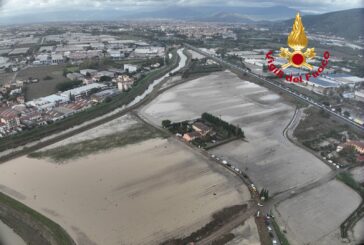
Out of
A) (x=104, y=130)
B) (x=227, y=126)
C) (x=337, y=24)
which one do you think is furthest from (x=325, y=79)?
(x=337, y=24)

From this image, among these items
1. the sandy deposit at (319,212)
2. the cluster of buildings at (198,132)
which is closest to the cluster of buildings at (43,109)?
the cluster of buildings at (198,132)

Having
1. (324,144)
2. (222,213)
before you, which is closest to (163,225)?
(222,213)

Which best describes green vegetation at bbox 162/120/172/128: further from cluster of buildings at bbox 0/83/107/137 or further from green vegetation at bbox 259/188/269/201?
green vegetation at bbox 259/188/269/201

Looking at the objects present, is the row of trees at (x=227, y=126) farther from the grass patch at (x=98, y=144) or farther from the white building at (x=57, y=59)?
the white building at (x=57, y=59)

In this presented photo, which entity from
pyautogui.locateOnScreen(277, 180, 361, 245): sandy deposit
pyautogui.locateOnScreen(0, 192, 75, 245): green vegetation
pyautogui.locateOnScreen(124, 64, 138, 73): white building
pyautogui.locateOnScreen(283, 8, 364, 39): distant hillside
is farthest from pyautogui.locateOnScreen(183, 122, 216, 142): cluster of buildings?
pyautogui.locateOnScreen(283, 8, 364, 39): distant hillside

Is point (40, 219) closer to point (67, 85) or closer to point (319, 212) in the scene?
point (319, 212)

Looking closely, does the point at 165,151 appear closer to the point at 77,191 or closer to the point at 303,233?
the point at 77,191
